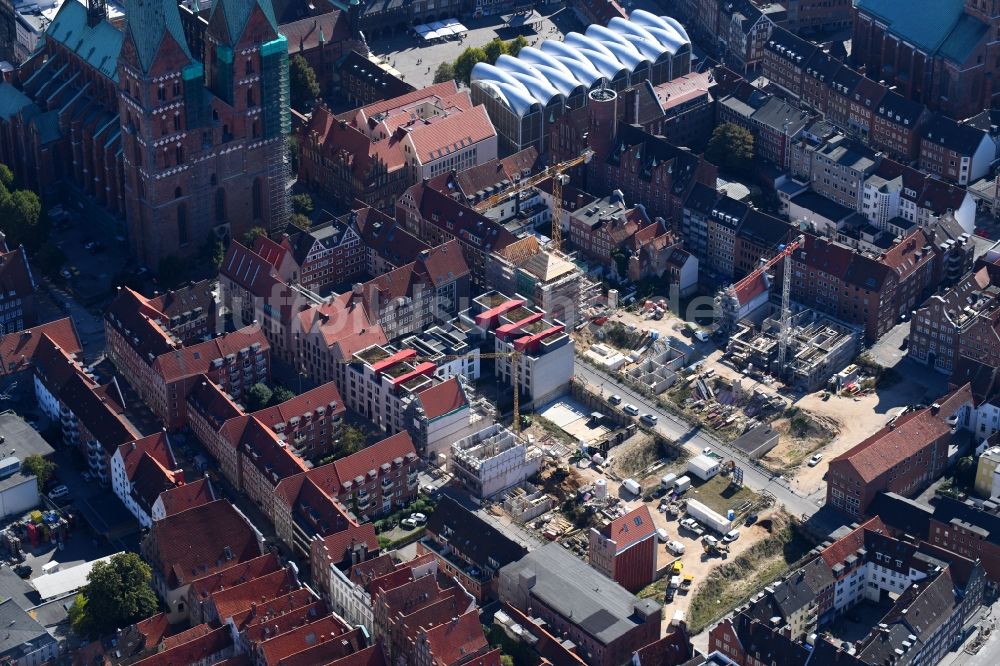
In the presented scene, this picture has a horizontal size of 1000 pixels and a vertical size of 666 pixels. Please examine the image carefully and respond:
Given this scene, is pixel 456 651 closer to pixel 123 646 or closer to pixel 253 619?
pixel 253 619

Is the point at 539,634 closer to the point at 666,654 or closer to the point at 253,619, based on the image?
the point at 666,654

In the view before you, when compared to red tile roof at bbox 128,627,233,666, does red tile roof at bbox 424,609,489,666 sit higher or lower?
higher

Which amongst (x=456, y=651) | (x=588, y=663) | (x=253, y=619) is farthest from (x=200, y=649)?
(x=588, y=663)

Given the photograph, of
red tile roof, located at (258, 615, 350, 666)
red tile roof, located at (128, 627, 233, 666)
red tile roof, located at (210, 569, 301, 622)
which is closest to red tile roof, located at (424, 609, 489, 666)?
red tile roof, located at (258, 615, 350, 666)

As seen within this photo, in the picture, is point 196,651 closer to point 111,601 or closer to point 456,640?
point 111,601

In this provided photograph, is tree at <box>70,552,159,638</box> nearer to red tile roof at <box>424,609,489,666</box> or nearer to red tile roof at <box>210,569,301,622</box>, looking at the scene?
red tile roof at <box>210,569,301,622</box>

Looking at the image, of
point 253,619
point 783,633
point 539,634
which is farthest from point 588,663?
point 253,619

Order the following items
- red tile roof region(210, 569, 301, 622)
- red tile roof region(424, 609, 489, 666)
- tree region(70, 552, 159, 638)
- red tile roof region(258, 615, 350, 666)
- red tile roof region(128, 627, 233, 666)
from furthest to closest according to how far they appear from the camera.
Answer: tree region(70, 552, 159, 638) → red tile roof region(210, 569, 301, 622) → red tile roof region(128, 627, 233, 666) → red tile roof region(424, 609, 489, 666) → red tile roof region(258, 615, 350, 666)
